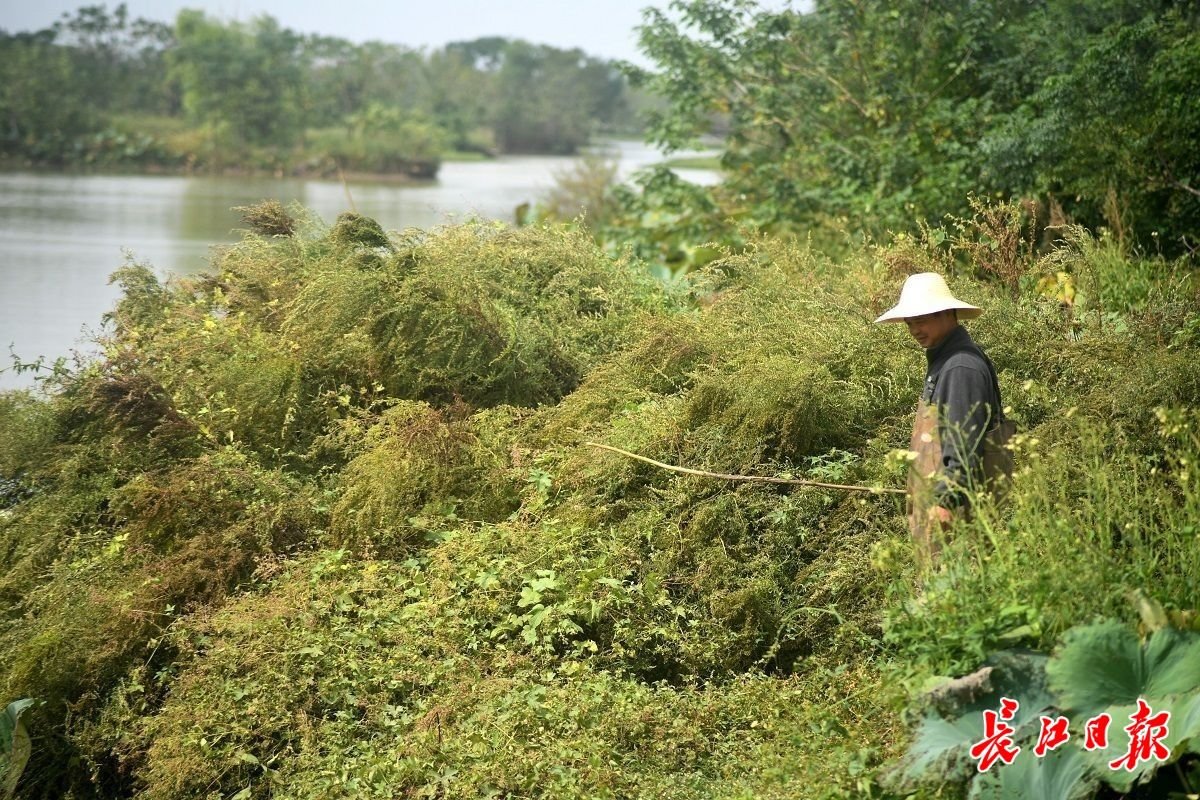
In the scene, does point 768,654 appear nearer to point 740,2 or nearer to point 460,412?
point 460,412

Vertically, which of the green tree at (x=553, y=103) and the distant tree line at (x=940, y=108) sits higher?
the green tree at (x=553, y=103)

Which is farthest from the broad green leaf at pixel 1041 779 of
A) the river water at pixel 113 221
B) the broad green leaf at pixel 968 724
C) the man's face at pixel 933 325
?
the river water at pixel 113 221

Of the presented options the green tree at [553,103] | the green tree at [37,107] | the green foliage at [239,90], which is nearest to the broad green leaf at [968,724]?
the green tree at [37,107]

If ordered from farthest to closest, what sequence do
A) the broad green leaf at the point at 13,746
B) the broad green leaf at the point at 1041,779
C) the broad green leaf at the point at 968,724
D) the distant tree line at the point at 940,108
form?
the distant tree line at the point at 940,108 → the broad green leaf at the point at 13,746 → the broad green leaf at the point at 968,724 → the broad green leaf at the point at 1041,779

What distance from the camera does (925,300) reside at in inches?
154

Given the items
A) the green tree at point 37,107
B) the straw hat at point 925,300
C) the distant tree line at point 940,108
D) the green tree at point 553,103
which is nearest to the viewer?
the straw hat at point 925,300

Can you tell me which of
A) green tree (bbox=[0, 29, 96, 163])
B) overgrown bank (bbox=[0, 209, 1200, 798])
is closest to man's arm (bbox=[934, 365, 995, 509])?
overgrown bank (bbox=[0, 209, 1200, 798])

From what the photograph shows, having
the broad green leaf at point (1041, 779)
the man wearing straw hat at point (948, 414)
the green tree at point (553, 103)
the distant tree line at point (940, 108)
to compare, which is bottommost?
the broad green leaf at point (1041, 779)

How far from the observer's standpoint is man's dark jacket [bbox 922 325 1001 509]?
360 cm

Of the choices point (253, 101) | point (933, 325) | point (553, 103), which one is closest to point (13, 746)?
point (933, 325)

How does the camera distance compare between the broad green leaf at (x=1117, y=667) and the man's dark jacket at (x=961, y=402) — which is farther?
the man's dark jacket at (x=961, y=402)

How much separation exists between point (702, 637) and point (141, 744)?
2.18m

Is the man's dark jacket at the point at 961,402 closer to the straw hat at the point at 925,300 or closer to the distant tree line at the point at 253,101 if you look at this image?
the straw hat at the point at 925,300

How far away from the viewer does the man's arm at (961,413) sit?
360cm
